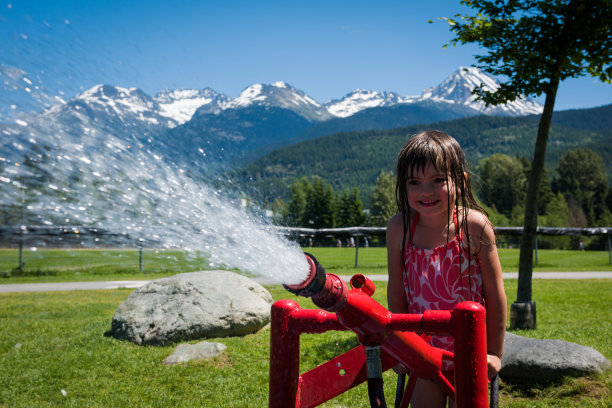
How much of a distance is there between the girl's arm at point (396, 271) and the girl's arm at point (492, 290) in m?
0.44

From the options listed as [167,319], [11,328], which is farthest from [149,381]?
[11,328]

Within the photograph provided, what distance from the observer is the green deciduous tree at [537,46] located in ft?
20.3

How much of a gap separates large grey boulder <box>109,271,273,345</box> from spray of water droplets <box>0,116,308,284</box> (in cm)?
485

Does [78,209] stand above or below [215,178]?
below

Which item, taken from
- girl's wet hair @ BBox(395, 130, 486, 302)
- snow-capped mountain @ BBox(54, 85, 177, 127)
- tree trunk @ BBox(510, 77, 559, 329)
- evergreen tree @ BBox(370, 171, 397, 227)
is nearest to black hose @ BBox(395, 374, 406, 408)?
girl's wet hair @ BBox(395, 130, 486, 302)

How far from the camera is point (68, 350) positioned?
706 cm

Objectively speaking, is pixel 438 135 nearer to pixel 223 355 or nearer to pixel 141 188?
pixel 141 188

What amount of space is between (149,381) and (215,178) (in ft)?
12.1

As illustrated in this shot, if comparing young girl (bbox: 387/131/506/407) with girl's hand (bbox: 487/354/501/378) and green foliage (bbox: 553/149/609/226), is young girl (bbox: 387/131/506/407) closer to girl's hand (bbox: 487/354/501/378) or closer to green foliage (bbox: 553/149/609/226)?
girl's hand (bbox: 487/354/501/378)

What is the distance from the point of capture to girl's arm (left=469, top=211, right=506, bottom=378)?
7.20 ft

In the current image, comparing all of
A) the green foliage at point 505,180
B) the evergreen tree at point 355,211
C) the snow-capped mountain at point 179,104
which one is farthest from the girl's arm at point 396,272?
the green foliage at point 505,180

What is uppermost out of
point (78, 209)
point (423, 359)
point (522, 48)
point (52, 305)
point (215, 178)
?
point (522, 48)

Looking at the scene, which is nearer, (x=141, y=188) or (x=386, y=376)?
(x=141, y=188)

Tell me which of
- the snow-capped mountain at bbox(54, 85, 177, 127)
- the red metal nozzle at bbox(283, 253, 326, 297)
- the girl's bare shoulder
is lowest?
the red metal nozzle at bbox(283, 253, 326, 297)
